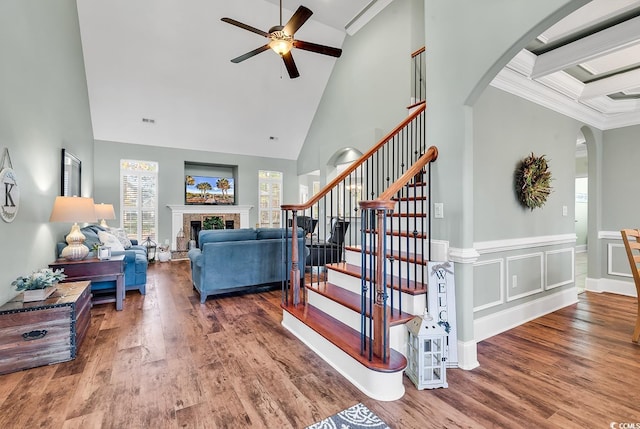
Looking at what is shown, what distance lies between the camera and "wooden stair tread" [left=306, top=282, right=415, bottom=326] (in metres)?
2.11

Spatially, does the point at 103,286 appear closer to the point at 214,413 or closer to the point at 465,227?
the point at 214,413

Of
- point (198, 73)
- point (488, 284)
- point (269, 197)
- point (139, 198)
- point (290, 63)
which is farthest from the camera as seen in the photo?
point (269, 197)

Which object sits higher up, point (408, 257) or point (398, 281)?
point (408, 257)

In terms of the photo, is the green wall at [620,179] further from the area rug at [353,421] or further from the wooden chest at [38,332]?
the wooden chest at [38,332]

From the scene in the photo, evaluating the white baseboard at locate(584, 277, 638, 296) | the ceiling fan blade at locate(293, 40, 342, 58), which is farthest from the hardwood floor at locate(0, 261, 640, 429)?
the ceiling fan blade at locate(293, 40, 342, 58)

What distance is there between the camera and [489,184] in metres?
2.80

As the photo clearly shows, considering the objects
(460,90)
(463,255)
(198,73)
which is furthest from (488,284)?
(198,73)

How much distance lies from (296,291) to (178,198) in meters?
5.90

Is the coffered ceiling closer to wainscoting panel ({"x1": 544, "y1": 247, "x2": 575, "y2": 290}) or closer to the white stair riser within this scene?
wainscoting panel ({"x1": 544, "y1": 247, "x2": 575, "y2": 290})

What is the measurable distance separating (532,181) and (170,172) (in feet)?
24.8

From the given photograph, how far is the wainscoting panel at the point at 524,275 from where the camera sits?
294cm

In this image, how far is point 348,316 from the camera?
7.93 ft

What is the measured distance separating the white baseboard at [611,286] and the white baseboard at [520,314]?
913 millimetres

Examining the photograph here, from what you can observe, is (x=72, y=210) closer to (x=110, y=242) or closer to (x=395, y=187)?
(x=110, y=242)
